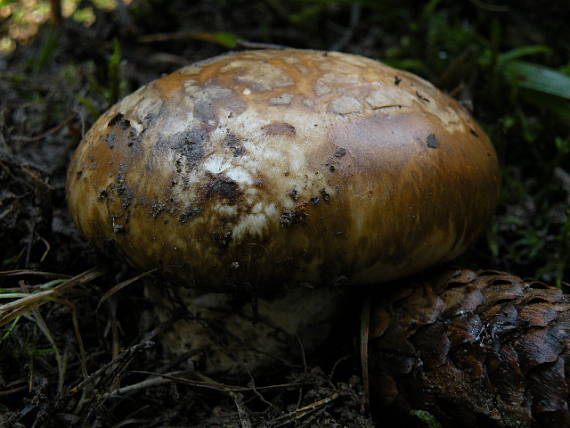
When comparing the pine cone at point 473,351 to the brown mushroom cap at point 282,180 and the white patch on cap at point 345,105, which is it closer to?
the brown mushroom cap at point 282,180

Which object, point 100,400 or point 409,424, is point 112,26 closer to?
point 100,400

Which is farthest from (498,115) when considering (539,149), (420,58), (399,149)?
(399,149)

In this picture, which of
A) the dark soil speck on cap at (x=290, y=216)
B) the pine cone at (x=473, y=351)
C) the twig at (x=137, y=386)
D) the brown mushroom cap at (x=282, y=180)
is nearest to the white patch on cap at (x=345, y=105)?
the brown mushroom cap at (x=282, y=180)

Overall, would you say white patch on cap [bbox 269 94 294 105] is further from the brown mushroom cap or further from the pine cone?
the pine cone

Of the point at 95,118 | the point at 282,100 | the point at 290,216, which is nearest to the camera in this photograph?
the point at 290,216

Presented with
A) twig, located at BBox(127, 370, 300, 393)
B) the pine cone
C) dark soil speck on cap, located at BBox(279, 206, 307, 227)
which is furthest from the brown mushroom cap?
twig, located at BBox(127, 370, 300, 393)

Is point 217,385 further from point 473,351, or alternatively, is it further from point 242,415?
point 473,351

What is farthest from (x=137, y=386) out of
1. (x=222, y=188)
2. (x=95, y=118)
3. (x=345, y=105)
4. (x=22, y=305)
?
(x=95, y=118)
